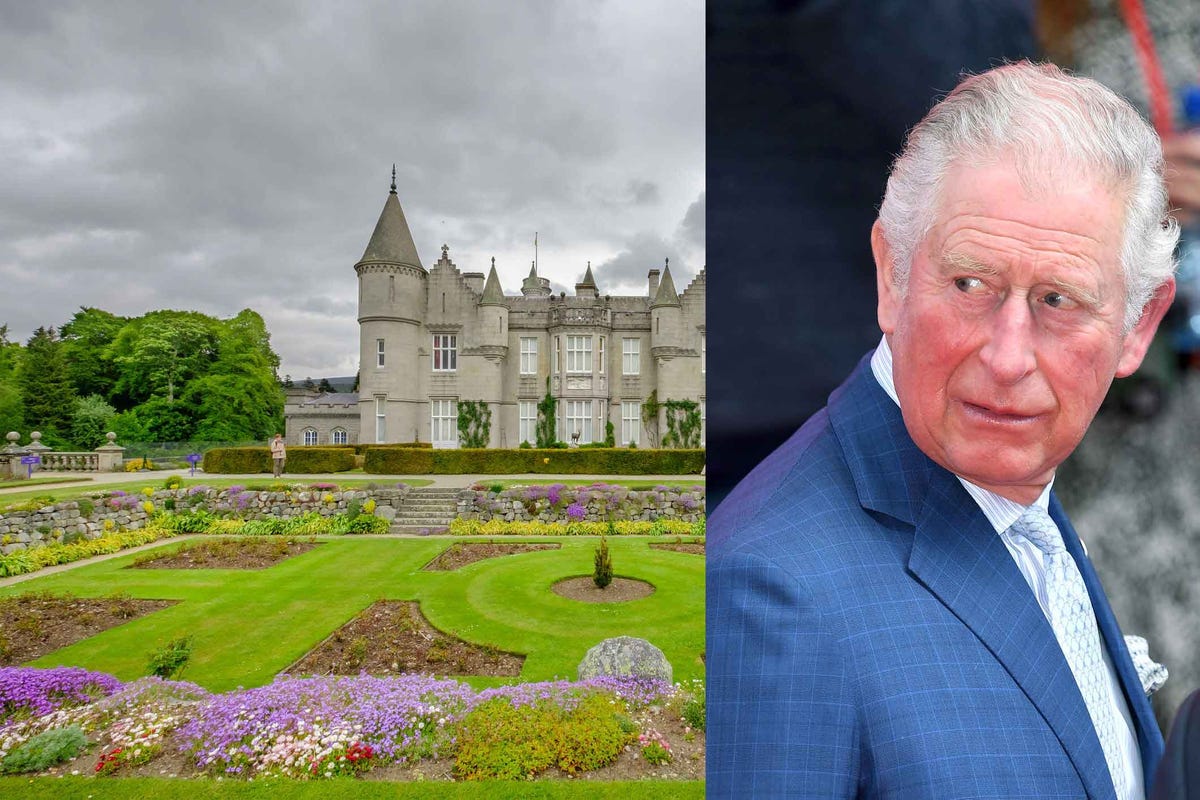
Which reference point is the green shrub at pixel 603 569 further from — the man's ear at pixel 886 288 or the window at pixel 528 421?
the window at pixel 528 421

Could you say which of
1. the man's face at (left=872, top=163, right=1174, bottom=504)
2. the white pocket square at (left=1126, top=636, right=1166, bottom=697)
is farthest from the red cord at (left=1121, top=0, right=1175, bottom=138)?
the white pocket square at (left=1126, top=636, right=1166, bottom=697)

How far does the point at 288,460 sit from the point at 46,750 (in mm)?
6660

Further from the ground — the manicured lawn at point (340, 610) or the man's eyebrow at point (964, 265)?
the man's eyebrow at point (964, 265)

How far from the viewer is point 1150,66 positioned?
5.13 feet

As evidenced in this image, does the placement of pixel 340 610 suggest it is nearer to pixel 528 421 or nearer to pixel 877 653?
pixel 877 653

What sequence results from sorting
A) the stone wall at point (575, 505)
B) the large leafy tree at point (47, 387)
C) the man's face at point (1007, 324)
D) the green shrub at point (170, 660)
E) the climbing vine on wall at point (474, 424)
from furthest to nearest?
the climbing vine on wall at point (474, 424), the stone wall at point (575, 505), the large leafy tree at point (47, 387), the green shrub at point (170, 660), the man's face at point (1007, 324)

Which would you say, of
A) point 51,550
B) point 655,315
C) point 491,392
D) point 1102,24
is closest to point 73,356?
point 51,550

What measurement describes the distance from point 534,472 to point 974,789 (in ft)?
35.9

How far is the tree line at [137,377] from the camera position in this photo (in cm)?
345

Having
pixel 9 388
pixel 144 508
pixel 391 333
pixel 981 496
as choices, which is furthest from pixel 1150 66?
pixel 391 333

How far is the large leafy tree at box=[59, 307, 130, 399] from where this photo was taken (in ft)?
12.1

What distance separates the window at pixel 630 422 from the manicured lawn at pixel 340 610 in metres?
10.0

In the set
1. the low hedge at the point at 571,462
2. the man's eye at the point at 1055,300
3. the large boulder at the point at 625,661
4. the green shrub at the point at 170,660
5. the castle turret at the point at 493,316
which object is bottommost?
the large boulder at the point at 625,661

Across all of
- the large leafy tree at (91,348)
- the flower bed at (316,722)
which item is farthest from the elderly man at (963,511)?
the large leafy tree at (91,348)
